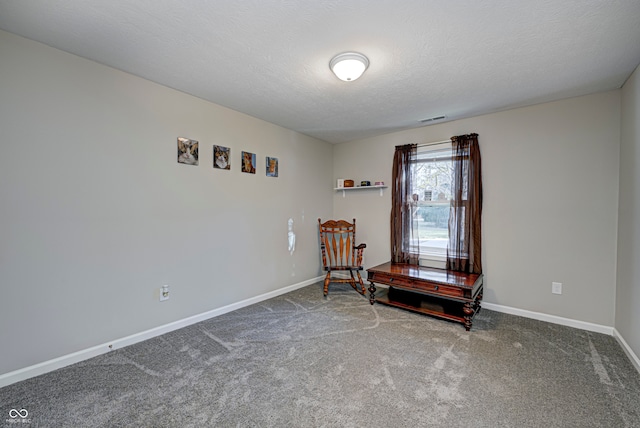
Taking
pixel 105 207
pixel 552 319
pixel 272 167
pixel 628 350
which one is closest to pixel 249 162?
pixel 272 167

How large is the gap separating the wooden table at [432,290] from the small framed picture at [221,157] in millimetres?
2191

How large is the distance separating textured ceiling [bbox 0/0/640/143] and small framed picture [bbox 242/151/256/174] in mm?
671

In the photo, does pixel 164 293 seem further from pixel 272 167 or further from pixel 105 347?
pixel 272 167

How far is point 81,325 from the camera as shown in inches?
83.3

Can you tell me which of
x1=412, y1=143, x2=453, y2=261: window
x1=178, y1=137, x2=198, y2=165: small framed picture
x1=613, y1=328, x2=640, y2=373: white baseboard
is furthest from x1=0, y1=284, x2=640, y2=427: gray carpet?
x1=178, y1=137, x2=198, y2=165: small framed picture

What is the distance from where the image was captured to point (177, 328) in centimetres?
267

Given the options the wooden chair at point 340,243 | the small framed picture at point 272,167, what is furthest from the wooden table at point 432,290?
the small framed picture at point 272,167

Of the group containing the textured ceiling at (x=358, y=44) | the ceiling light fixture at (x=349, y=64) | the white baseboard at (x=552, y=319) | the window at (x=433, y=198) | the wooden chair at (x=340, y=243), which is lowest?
the white baseboard at (x=552, y=319)

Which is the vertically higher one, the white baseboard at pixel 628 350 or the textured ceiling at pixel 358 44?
the textured ceiling at pixel 358 44

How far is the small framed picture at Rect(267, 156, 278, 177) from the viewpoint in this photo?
3.55 metres

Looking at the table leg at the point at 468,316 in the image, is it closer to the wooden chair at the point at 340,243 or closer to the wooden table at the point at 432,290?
the wooden table at the point at 432,290

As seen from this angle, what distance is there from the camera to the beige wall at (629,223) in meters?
2.07

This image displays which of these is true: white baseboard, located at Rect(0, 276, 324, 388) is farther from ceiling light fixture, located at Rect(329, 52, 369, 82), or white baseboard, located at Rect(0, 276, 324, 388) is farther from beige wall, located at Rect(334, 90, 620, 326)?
beige wall, located at Rect(334, 90, 620, 326)

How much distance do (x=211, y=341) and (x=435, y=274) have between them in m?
2.49
